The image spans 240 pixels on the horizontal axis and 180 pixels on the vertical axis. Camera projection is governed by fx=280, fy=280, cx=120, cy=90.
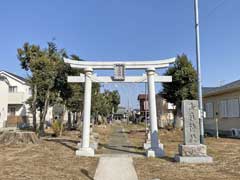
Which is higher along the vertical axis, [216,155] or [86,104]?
[86,104]

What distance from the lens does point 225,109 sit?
20969 millimetres

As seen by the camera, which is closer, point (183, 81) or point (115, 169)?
point (115, 169)

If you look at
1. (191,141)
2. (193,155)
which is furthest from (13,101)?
(193,155)

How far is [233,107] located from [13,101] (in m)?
26.4

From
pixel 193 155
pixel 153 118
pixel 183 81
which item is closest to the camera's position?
→ pixel 193 155

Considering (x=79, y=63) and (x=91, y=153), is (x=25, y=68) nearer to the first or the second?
(x=79, y=63)

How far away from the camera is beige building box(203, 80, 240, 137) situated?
19453 millimetres

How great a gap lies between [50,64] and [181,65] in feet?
38.0

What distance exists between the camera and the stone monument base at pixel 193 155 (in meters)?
9.63

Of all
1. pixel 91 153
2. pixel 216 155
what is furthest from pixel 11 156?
pixel 216 155

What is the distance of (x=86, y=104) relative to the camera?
11.9 meters

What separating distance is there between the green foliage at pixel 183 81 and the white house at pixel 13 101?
55.7 feet

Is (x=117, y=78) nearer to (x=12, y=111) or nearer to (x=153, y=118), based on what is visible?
(x=153, y=118)

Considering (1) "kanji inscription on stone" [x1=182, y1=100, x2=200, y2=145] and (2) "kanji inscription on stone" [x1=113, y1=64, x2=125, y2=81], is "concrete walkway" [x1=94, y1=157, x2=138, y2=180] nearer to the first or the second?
(1) "kanji inscription on stone" [x1=182, y1=100, x2=200, y2=145]
